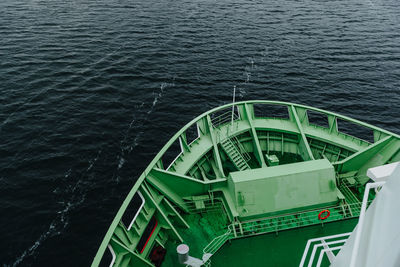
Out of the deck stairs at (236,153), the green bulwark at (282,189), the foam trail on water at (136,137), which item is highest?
the foam trail on water at (136,137)

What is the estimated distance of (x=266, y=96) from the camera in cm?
5022

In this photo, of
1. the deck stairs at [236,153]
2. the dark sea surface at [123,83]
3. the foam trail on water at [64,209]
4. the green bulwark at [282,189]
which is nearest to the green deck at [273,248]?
the green bulwark at [282,189]

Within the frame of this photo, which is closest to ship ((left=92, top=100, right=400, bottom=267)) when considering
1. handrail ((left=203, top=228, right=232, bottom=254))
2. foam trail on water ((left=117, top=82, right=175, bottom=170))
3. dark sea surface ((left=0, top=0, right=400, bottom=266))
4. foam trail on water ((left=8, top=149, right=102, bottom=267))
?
handrail ((left=203, top=228, right=232, bottom=254))

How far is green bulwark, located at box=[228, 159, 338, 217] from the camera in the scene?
19500 mm

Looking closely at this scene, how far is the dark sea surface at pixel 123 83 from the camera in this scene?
3039 cm

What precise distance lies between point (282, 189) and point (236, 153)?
6.79 metres

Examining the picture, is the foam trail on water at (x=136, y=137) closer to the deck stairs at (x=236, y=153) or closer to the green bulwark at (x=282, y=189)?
the deck stairs at (x=236, y=153)

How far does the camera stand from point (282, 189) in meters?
19.8

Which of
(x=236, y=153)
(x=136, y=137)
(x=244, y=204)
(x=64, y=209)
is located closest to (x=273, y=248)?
(x=244, y=204)

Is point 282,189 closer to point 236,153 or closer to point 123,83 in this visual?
point 236,153

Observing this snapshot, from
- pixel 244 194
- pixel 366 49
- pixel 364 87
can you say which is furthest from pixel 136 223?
pixel 366 49

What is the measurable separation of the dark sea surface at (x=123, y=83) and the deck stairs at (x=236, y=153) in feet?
44.7

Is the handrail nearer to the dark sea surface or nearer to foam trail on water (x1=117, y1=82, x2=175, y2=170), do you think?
the dark sea surface

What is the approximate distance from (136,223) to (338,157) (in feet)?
63.4
